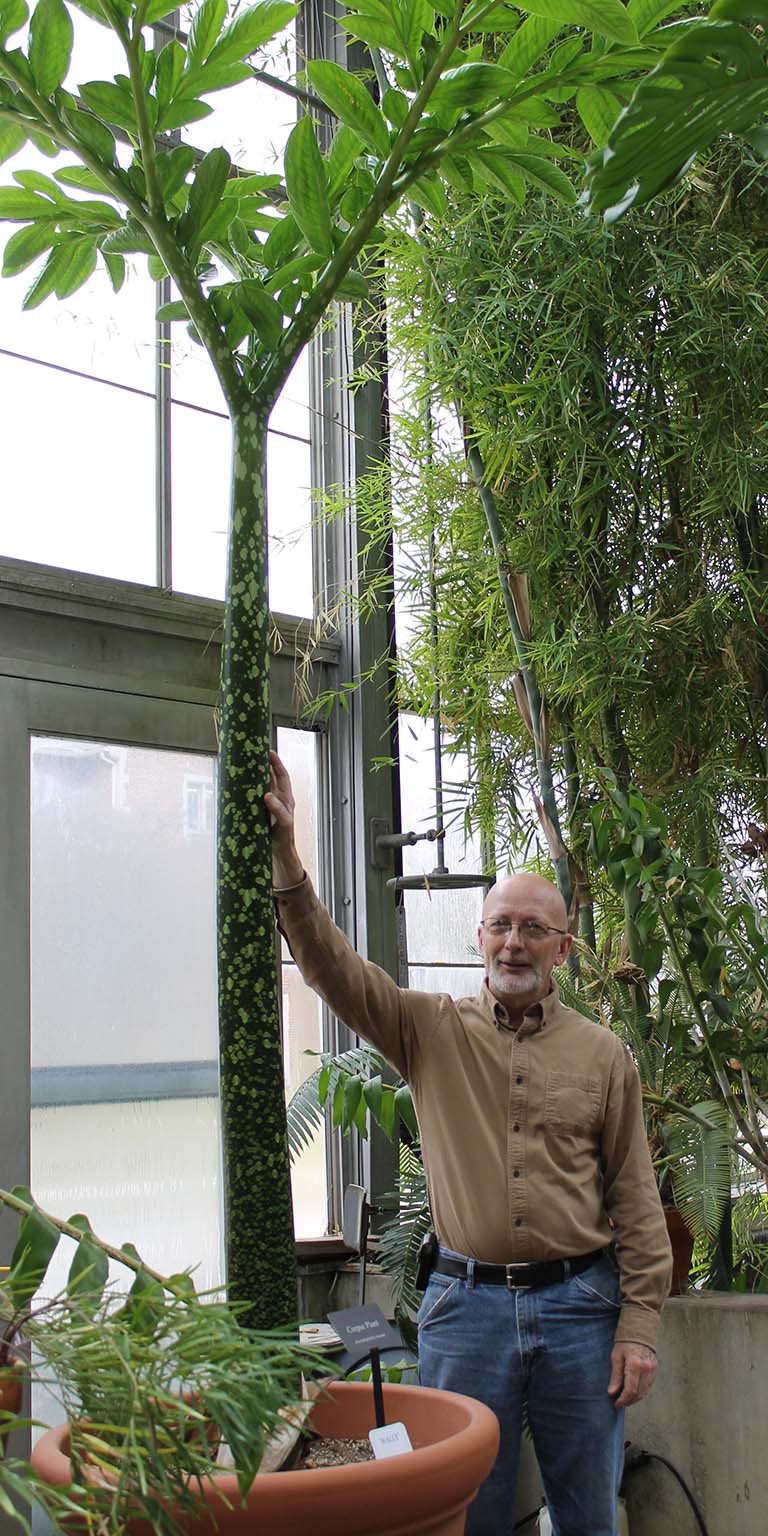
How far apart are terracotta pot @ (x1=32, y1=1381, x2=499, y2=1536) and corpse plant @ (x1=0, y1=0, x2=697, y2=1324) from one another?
0.68ft

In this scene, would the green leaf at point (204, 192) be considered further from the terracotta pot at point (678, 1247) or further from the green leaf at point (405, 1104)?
the terracotta pot at point (678, 1247)

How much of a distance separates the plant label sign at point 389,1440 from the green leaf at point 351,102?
109 centimetres

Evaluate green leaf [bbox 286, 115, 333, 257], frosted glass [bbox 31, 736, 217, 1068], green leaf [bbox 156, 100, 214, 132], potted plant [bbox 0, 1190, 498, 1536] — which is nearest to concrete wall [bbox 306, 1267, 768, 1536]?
frosted glass [bbox 31, 736, 217, 1068]

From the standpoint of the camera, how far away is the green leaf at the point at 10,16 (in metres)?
1.18

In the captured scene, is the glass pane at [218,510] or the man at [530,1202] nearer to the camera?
the man at [530,1202]

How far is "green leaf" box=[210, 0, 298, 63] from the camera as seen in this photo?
4.03ft

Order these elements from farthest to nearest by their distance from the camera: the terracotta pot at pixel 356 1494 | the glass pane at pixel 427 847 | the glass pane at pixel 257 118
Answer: the glass pane at pixel 427 847 → the glass pane at pixel 257 118 → the terracotta pot at pixel 356 1494

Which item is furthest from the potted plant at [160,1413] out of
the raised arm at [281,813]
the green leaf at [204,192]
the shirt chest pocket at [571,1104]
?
the shirt chest pocket at [571,1104]

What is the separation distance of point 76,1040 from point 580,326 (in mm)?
1749

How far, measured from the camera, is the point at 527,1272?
82.4 inches

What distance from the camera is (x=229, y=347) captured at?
132 centimetres

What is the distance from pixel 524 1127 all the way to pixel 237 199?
4.64 ft

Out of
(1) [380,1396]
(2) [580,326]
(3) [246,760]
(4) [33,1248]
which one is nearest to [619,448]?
(2) [580,326]

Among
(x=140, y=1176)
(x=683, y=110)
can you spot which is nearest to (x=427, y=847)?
(x=140, y=1176)
